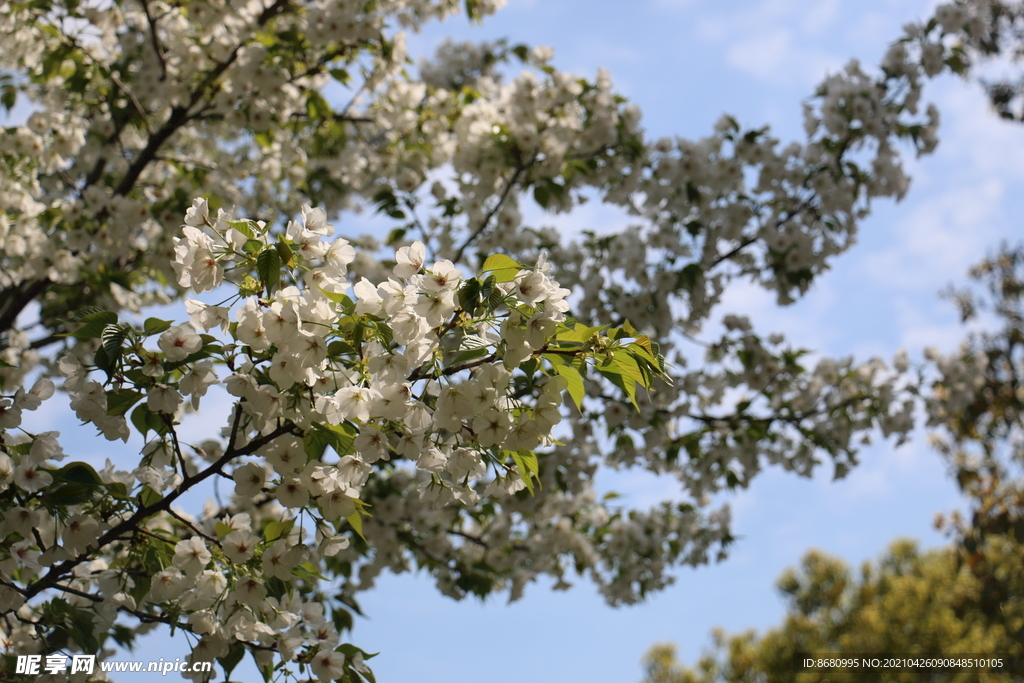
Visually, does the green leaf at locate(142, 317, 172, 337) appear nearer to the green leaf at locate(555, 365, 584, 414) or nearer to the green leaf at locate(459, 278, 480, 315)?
the green leaf at locate(459, 278, 480, 315)

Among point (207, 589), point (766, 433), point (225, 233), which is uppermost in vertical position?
point (766, 433)

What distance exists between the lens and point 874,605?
781 inches

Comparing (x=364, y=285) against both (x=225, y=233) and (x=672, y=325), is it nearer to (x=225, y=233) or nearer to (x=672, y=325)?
(x=225, y=233)

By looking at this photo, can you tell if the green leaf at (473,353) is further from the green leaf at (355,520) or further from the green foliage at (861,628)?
the green foliage at (861,628)

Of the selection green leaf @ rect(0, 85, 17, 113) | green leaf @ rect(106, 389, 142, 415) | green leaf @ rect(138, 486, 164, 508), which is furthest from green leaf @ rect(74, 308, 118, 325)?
green leaf @ rect(0, 85, 17, 113)

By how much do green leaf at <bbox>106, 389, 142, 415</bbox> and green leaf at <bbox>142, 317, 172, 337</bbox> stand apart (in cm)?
18

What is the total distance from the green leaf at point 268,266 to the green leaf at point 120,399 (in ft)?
1.94

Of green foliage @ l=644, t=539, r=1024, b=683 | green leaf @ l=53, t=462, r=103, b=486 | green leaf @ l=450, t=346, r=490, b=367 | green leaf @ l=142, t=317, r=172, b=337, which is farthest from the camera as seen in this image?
green foliage @ l=644, t=539, r=1024, b=683

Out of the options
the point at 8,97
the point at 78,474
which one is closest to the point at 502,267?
the point at 78,474

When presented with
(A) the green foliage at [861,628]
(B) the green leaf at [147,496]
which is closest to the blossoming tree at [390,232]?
(B) the green leaf at [147,496]

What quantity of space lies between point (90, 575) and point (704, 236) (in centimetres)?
426

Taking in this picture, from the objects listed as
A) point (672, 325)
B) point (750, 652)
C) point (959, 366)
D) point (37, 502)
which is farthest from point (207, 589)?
point (750, 652)

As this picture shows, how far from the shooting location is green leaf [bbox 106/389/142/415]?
1.95 meters

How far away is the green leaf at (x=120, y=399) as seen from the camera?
76.9 inches
